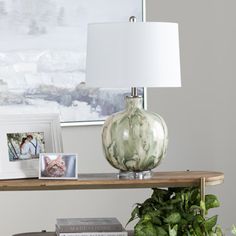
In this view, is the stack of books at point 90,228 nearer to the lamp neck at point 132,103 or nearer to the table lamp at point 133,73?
the table lamp at point 133,73

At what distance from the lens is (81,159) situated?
158 inches

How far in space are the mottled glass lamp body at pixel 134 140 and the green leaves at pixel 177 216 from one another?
0.18m

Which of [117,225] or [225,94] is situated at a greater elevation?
[225,94]

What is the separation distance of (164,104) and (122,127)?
133 cm

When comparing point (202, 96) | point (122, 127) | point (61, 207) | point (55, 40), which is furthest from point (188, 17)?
point (122, 127)

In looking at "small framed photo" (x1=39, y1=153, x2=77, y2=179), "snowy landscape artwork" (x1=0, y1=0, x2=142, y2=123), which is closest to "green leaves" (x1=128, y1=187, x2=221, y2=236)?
"small framed photo" (x1=39, y1=153, x2=77, y2=179)

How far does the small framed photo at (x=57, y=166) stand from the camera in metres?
2.82

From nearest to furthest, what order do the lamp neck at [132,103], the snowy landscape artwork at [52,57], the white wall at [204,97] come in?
1. the lamp neck at [132,103]
2. the snowy landscape artwork at [52,57]
3. the white wall at [204,97]

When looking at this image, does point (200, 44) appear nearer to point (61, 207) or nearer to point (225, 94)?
point (225, 94)

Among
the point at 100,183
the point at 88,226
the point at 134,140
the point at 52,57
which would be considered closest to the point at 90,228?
the point at 88,226

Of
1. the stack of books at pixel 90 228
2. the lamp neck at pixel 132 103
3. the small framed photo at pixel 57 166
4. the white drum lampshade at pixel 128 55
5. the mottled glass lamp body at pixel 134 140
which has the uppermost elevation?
the white drum lampshade at pixel 128 55

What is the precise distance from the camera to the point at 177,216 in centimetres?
284

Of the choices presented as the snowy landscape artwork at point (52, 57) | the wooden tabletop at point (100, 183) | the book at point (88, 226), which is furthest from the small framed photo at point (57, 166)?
the snowy landscape artwork at point (52, 57)

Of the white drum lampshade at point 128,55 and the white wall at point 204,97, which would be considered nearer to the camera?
the white drum lampshade at point 128,55
